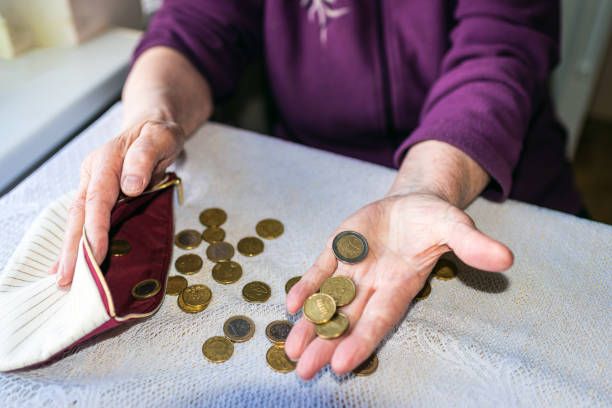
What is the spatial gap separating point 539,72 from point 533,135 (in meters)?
0.24

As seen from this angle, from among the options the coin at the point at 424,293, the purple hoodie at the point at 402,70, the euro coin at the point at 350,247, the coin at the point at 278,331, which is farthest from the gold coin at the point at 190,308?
the purple hoodie at the point at 402,70

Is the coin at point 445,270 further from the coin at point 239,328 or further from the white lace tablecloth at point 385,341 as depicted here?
the coin at point 239,328

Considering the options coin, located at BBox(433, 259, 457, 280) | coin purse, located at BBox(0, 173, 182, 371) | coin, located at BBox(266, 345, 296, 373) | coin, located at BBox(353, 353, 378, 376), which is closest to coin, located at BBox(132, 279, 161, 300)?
coin purse, located at BBox(0, 173, 182, 371)

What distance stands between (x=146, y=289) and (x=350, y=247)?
1.07ft

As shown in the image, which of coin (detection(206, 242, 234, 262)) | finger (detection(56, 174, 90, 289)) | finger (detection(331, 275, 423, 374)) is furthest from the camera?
coin (detection(206, 242, 234, 262))

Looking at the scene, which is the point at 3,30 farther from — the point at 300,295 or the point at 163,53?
the point at 300,295

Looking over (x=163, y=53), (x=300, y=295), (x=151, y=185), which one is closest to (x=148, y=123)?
Answer: (x=151, y=185)

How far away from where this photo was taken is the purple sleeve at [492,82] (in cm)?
89

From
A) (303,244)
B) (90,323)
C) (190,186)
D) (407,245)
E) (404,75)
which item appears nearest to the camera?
(90,323)

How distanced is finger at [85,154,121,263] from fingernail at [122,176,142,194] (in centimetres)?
2

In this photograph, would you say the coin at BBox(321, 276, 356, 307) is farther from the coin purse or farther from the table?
the table

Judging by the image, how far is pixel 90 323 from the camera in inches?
24.6

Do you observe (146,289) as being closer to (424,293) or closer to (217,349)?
(217,349)

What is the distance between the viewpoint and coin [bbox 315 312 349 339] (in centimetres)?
64
